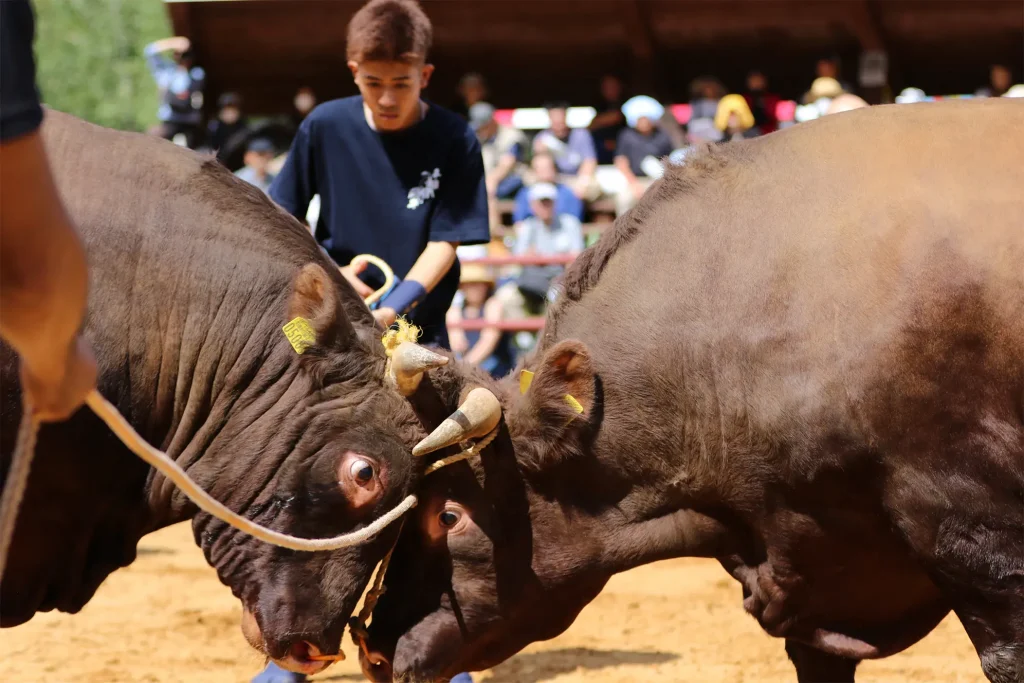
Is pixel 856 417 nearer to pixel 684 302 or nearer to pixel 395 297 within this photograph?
pixel 684 302

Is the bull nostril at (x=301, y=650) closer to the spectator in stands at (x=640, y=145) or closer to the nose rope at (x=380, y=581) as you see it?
the nose rope at (x=380, y=581)

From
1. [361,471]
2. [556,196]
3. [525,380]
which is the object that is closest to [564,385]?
[525,380]

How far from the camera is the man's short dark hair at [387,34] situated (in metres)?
4.81

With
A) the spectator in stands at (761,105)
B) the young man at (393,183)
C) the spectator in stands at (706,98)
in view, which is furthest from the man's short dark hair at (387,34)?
the spectator in stands at (706,98)

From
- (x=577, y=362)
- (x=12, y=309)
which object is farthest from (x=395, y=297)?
(x=12, y=309)

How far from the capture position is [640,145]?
1415 centimetres

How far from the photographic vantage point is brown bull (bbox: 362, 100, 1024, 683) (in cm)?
371

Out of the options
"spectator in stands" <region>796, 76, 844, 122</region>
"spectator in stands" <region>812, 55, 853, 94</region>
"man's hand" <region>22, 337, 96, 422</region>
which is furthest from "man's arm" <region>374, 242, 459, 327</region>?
"spectator in stands" <region>812, 55, 853, 94</region>

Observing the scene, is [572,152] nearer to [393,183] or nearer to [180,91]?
[180,91]

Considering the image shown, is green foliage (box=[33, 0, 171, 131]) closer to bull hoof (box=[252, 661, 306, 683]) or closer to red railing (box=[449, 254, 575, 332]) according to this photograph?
red railing (box=[449, 254, 575, 332])

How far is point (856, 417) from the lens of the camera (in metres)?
3.75

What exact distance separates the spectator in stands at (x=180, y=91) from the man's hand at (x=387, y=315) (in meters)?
12.0

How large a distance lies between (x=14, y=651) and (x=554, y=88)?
43.5 ft

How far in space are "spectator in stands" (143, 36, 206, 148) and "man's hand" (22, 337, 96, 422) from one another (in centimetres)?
1448
